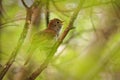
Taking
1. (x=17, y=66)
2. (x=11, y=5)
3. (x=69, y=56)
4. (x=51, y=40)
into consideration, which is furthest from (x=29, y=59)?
(x=11, y=5)

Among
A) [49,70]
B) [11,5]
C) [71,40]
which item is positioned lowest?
[49,70]

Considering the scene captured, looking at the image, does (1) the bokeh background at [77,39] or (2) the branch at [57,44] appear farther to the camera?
(1) the bokeh background at [77,39]

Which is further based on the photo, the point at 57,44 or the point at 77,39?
the point at 77,39

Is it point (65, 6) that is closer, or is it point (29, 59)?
point (29, 59)

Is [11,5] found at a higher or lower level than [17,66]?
higher

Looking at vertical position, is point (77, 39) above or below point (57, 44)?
above

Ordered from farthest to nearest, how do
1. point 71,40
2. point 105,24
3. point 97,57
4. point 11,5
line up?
point 11,5, point 71,40, point 105,24, point 97,57

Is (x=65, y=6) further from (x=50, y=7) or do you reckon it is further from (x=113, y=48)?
(x=113, y=48)

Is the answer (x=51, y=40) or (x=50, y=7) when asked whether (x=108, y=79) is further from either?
(x=50, y=7)

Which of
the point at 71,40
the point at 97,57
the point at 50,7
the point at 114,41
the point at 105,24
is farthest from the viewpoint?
A: the point at 71,40

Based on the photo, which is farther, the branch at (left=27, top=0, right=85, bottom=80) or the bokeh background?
the bokeh background
